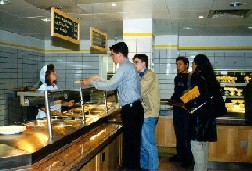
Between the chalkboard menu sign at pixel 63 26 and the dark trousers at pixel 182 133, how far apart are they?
2427 mm

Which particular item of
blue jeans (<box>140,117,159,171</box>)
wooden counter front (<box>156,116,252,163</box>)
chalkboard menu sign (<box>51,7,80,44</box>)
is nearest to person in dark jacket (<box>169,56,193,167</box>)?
wooden counter front (<box>156,116,252,163</box>)

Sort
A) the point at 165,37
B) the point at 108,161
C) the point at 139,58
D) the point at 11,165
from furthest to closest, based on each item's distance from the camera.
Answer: the point at 165,37 < the point at 139,58 < the point at 108,161 < the point at 11,165

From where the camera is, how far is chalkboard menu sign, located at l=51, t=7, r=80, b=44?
14.1 ft

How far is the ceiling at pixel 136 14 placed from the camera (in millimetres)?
5086

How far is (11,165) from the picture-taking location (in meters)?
2.10

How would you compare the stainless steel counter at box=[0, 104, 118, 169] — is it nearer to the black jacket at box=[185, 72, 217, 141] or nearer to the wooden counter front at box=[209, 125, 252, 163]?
the black jacket at box=[185, 72, 217, 141]

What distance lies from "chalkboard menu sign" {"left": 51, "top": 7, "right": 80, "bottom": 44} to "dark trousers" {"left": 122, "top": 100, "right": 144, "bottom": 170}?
175 centimetres

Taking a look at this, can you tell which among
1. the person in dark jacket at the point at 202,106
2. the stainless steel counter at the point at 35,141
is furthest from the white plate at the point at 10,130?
the person in dark jacket at the point at 202,106

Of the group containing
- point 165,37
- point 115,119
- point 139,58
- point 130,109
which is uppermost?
point 165,37

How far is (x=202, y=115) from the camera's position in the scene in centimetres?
373

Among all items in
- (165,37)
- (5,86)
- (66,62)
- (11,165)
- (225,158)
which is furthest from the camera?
(66,62)

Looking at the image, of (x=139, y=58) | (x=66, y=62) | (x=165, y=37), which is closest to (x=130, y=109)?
(x=139, y=58)

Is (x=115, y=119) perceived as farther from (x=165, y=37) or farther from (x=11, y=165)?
(x=165, y=37)

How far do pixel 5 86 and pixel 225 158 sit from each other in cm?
655
